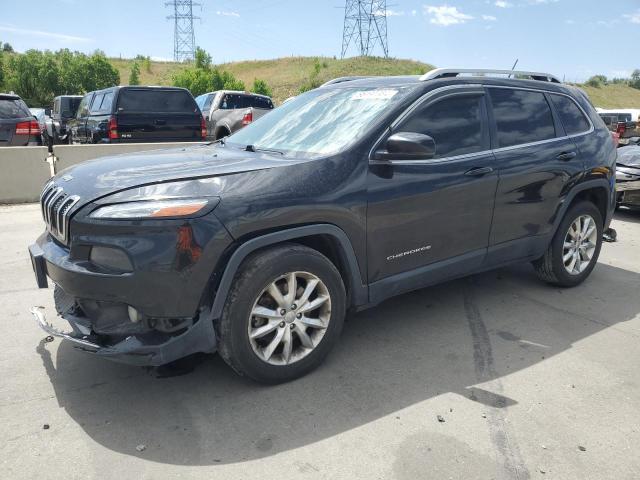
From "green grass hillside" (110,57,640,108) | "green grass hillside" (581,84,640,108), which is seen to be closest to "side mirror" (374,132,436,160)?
"green grass hillside" (110,57,640,108)

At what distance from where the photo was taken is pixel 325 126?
3.77m

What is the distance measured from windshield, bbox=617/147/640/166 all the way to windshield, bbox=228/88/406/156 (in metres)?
6.75

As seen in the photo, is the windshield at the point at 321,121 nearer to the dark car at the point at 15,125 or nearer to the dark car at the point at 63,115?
the dark car at the point at 15,125

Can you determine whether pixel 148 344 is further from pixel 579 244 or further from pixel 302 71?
pixel 302 71

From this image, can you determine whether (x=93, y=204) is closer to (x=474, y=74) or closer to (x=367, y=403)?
(x=367, y=403)

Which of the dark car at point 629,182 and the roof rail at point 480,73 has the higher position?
the roof rail at point 480,73

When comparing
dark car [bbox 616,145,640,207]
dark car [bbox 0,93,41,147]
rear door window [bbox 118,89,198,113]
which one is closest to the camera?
dark car [bbox 616,145,640,207]

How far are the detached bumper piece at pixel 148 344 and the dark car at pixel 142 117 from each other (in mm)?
9407

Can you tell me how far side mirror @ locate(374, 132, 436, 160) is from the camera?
129 inches

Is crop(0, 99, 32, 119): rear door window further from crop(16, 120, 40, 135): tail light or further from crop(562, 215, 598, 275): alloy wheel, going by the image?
crop(562, 215, 598, 275): alloy wheel

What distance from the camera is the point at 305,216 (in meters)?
3.11

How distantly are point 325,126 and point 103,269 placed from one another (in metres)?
1.80

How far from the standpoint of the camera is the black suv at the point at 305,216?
2.76 metres

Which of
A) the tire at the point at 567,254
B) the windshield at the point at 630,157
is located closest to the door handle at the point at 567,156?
the tire at the point at 567,254
